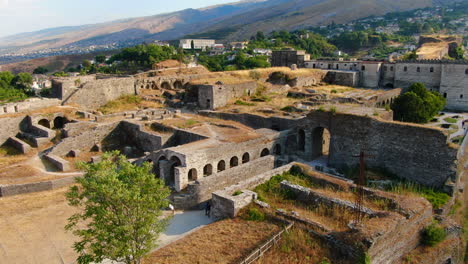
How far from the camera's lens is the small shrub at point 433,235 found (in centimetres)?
1350

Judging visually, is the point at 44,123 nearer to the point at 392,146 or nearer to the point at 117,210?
the point at 117,210

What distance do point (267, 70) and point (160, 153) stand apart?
2567 cm

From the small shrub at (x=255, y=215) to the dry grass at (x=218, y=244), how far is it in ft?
0.73

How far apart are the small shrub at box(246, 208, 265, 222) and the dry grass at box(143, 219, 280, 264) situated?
0.73 feet

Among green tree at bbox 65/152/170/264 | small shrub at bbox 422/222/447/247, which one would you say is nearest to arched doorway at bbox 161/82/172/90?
green tree at bbox 65/152/170/264

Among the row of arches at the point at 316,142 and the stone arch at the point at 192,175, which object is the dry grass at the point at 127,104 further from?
the row of arches at the point at 316,142

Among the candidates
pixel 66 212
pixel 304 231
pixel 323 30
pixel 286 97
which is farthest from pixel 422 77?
pixel 323 30

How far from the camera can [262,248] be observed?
11938 mm

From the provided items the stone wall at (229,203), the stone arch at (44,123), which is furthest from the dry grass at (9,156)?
the stone wall at (229,203)

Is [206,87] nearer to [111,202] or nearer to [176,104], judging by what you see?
[176,104]

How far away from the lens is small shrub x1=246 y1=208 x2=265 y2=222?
1406 cm

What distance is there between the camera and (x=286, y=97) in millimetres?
36594

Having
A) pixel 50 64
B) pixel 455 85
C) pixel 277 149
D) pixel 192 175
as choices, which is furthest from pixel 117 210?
pixel 50 64

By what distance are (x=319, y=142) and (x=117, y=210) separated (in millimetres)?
17063
